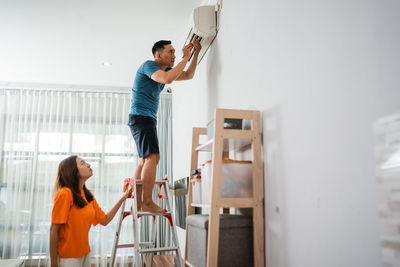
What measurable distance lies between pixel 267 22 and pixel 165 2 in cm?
173

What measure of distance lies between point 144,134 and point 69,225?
0.80 meters

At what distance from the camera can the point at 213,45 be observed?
8.37ft

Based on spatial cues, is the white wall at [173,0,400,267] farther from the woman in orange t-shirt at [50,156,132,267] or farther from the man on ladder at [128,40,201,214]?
the woman in orange t-shirt at [50,156,132,267]

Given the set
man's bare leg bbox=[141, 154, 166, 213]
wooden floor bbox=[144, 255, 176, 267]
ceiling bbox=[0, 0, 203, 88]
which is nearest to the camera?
man's bare leg bbox=[141, 154, 166, 213]

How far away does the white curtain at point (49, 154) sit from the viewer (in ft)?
14.7

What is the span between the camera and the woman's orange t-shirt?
7.01 feet

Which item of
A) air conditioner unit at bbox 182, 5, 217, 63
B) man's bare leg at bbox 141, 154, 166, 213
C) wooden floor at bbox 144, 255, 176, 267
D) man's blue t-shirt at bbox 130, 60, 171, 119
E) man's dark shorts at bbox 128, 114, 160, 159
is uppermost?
air conditioner unit at bbox 182, 5, 217, 63

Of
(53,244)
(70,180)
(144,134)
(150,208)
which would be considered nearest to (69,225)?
(53,244)

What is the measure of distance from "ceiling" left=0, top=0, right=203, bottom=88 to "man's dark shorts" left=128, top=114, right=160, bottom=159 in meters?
1.27

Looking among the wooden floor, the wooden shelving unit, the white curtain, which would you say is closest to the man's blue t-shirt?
the wooden shelving unit

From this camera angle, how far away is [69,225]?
7.16 feet

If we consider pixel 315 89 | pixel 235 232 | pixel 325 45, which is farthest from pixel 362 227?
pixel 235 232

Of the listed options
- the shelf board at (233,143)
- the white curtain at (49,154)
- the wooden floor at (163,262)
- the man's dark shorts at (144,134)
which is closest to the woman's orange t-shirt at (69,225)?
the man's dark shorts at (144,134)

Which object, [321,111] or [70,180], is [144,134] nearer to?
[70,180]
